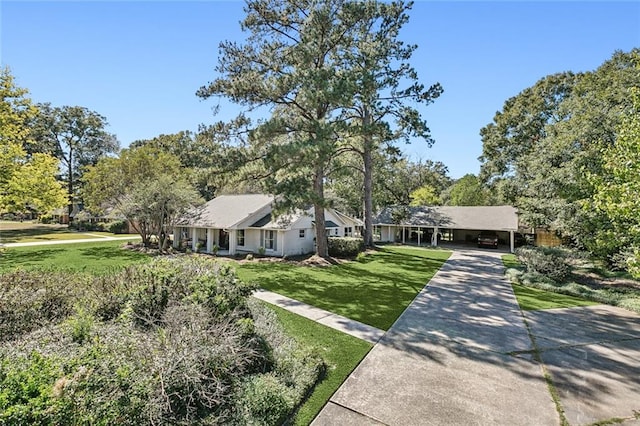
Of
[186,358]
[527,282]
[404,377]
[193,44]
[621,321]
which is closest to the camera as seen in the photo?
[186,358]

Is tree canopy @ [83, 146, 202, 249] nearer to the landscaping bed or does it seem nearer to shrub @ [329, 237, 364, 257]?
shrub @ [329, 237, 364, 257]

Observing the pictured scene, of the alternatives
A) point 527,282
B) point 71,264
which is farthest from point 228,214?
point 527,282

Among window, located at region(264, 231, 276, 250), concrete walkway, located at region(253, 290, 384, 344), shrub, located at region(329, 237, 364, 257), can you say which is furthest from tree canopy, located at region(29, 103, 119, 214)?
concrete walkway, located at region(253, 290, 384, 344)

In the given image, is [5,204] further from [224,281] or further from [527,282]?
[527,282]

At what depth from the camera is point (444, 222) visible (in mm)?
31312

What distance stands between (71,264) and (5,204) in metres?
5.20

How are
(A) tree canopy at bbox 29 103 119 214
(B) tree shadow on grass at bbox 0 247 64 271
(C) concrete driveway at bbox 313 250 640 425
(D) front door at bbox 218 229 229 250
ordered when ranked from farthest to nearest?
(A) tree canopy at bbox 29 103 119 214
(D) front door at bbox 218 229 229 250
(B) tree shadow on grass at bbox 0 247 64 271
(C) concrete driveway at bbox 313 250 640 425

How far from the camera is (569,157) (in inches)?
695

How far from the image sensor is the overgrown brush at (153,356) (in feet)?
10.9

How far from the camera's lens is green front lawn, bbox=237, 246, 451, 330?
10156mm

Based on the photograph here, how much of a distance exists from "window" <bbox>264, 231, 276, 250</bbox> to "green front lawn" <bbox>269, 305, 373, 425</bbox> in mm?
12759

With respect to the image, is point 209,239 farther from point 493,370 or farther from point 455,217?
point 455,217

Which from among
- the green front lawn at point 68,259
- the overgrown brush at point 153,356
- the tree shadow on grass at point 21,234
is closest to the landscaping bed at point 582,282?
the overgrown brush at point 153,356

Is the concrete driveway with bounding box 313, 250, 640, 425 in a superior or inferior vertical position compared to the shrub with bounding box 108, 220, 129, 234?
inferior
